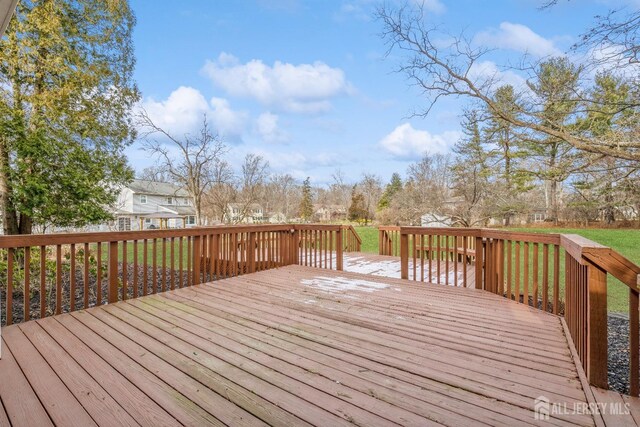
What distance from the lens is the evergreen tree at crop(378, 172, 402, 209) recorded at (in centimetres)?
2945

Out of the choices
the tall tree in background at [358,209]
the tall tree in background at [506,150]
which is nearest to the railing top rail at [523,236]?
the tall tree in background at [506,150]

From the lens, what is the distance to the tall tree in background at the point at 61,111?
591cm

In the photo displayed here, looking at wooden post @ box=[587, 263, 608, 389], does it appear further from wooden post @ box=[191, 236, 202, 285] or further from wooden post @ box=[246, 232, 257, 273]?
wooden post @ box=[246, 232, 257, 273]

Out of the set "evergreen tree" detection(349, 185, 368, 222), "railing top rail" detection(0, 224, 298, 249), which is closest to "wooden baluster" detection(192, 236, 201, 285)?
"railing top rail" detection(0, 224, 298, 249)

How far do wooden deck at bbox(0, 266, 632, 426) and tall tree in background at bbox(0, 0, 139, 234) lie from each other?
4500mm

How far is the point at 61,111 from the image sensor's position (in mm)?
6418

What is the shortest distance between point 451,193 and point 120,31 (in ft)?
41.6

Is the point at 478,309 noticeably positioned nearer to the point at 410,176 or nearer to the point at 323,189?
the point at 410,176

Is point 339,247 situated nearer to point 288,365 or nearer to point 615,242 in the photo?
point 288,365

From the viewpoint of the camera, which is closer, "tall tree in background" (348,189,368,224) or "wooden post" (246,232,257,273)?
"wooden post" (246,232,257,273)

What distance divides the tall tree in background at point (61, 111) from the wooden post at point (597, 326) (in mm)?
8084

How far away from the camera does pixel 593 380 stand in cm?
185

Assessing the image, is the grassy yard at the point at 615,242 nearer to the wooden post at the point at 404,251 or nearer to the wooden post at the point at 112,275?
the wooden post at the point at 404,251

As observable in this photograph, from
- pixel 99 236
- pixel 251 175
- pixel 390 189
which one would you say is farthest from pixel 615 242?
pixel 390 189
